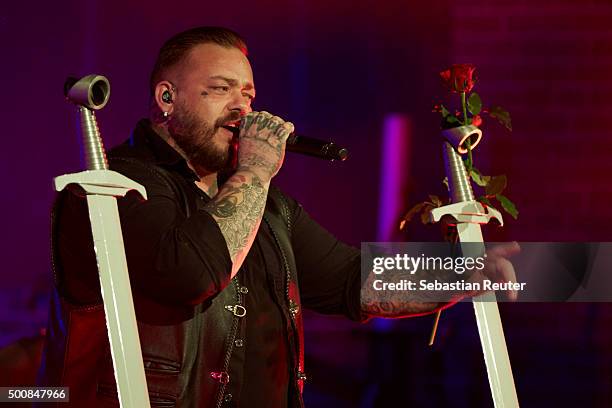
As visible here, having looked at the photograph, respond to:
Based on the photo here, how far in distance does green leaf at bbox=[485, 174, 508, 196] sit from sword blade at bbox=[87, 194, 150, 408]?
2.52 ft

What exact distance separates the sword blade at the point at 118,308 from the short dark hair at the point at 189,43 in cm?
78

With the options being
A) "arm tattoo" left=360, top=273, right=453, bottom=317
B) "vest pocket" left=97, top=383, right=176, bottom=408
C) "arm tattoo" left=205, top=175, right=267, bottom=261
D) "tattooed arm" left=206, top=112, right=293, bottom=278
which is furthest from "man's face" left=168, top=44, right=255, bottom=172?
"vest pocket" left=97, top=383, right=176, bottom=408

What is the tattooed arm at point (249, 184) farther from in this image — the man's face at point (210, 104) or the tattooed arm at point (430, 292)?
the tattooed arm at point (430, 292)

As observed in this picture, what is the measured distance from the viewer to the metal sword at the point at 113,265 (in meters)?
1.17

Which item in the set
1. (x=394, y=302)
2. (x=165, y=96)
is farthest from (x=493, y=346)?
(x=165, y=96)

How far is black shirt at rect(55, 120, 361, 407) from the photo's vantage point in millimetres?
1432

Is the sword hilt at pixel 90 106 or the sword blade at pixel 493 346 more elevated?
the sword hilt at pixel 90 106

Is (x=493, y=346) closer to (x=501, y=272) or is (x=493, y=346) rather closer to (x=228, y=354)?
(x=501, y=272)

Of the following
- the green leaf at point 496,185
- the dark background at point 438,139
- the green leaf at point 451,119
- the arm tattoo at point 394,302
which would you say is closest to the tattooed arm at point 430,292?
the arm tattoo at point 394,302

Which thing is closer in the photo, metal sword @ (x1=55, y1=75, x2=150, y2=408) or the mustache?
metal sword @ (x1=55, y1=75, x2=150, y2=408)

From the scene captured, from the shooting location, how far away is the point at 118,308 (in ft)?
3.86

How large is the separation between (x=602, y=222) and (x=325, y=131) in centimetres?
99

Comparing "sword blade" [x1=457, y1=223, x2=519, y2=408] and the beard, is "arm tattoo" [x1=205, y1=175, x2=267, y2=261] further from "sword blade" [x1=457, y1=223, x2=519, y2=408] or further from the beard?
"sword blade" [x1=457, y1=223, x2=519, y2=408]

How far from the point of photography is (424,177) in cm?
303
